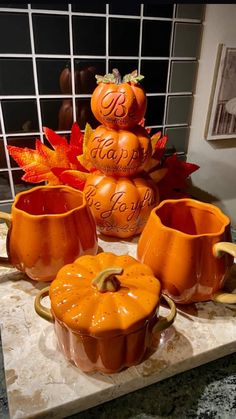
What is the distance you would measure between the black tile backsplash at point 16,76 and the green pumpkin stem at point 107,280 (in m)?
0.47

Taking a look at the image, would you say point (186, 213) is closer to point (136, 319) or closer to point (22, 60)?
point (136, 319)

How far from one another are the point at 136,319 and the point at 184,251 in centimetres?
12

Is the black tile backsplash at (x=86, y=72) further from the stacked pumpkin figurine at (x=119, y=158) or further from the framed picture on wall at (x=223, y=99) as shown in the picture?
the framed picture on wall at (x=223, y=99)

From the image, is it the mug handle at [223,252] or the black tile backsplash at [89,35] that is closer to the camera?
the mug handle at [223,252]

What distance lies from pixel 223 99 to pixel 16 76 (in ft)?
1.64

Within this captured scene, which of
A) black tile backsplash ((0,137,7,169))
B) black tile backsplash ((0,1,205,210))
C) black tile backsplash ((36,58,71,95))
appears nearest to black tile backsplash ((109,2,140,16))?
black tile backsplash ((0,1,205,210))

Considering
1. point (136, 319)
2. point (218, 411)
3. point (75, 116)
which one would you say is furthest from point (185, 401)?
point (75, 116)

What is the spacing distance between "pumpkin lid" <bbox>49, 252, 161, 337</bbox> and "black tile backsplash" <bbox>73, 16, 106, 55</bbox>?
1.54ft

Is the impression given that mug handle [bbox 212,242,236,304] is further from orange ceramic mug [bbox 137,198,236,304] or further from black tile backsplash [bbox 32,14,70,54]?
black tile backsplash [bbox 32,14,70,54]

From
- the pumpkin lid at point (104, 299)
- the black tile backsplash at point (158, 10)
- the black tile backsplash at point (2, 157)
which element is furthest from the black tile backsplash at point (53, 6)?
the pumpkin lid at point (104, 299)

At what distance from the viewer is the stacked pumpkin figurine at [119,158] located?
20.5 inches

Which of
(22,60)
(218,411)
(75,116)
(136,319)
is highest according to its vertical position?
(22,60)

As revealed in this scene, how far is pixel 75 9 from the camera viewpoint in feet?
1.99

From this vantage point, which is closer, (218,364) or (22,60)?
(218,364)
